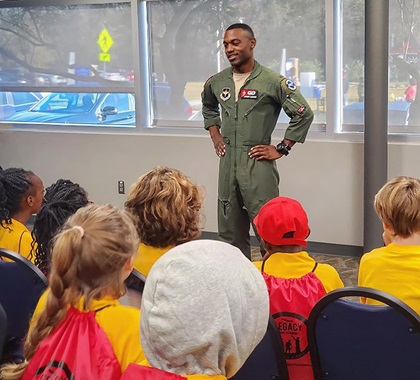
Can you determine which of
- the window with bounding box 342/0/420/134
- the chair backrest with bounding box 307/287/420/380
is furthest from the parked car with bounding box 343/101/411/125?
the chair backrest with bounding box 307/287/420/380

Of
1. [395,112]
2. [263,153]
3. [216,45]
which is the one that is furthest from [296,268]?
[216,45]

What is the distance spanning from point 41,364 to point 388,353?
87 centimetres

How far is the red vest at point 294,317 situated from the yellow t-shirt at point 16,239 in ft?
A: 3.78

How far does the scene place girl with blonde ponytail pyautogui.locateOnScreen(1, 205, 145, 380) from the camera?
149 cm

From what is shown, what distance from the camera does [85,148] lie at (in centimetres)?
583

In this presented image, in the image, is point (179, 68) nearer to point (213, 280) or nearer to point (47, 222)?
point (47, 222)

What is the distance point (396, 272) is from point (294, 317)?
1.13 feet

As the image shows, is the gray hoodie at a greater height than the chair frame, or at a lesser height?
greater

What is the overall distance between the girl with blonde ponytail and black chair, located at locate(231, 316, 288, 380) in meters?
0.41

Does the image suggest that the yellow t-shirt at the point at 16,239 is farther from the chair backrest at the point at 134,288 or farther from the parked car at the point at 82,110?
the parked car at the point at 82,110

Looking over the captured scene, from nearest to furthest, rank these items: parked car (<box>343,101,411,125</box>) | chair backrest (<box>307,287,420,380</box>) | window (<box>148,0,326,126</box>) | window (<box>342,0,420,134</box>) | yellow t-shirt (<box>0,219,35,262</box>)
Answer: chair backrest (<box>307,287,420,380</box>) → yellow t-shirt (<box>0,219,35,262</box>) → window (<box>342,0,420,134</box>) → parked car (<box>343,101,411,125</box>) → window (<box>148,0,326,126</box>)

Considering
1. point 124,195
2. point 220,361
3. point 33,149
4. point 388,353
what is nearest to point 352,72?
point 124,195

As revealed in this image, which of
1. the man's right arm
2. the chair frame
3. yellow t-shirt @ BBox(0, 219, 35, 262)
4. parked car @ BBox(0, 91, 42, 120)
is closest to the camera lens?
the chair frame

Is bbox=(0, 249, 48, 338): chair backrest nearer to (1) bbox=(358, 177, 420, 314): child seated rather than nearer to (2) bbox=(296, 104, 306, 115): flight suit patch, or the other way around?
(1) bbox=(358, 177, 420, 314): child seated
